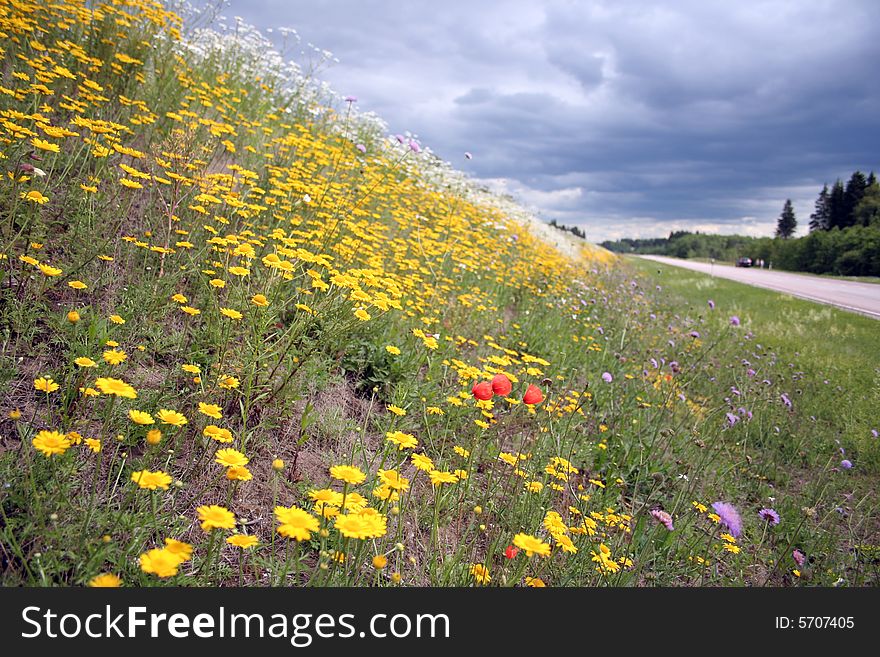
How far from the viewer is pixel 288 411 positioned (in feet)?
8.04

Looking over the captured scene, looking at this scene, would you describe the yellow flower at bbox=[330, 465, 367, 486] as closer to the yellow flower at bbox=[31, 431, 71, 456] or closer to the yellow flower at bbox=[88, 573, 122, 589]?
the yellow flower at bbox=[88, 573, 122, 589]

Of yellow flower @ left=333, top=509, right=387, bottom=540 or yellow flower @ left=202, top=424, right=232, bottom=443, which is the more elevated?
yellow flower @ left=202, top=424, right=232, bottom=443

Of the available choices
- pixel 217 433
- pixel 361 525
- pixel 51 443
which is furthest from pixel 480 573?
pixel 51 443

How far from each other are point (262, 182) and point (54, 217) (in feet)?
5.60

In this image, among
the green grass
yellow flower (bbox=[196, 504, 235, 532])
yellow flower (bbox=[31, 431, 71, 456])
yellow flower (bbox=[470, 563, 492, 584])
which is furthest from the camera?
the green grass

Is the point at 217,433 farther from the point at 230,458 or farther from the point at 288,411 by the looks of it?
the point at 288,411

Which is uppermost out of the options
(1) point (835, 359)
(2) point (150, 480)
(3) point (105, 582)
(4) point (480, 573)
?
(1) point (835, 359)

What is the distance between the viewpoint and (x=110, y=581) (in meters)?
1.05

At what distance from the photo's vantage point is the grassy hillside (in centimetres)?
165

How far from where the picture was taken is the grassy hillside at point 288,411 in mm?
1652

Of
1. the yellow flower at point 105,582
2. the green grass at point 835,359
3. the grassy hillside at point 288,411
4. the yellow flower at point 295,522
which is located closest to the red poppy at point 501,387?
the grassy hillside at point 288,411

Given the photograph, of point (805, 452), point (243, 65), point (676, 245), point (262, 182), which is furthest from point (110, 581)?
point (676, 245)

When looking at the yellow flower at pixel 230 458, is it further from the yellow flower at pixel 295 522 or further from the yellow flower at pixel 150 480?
the yellow flower at pixel 295 522

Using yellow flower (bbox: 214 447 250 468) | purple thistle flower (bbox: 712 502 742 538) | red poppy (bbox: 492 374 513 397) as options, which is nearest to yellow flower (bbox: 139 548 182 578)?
yellow flower (bbox: 214 447 250 468)
